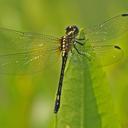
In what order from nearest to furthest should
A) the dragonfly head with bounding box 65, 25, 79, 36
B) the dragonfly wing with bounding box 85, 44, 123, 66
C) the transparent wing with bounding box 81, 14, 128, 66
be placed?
the dragonfly wing with bounding box 85, 44, 123, 66 < the transparent wing with bounding box 81, 14, 128, 66 < the dragonfly head with bounding box 65, 25, 79, 36

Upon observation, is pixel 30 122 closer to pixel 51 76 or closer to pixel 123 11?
pixel 51 76

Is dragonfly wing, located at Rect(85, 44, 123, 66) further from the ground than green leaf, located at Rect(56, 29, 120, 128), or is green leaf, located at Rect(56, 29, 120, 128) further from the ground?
dragonfly wing, located at Rect(85, 44, 123, 66)

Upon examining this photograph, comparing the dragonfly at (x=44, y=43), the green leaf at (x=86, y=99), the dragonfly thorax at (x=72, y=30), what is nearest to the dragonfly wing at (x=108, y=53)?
the dragonfly at (x=44, y=43)

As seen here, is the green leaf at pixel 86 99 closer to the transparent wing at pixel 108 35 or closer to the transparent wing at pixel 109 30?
the transparent wing at pixel 108 35

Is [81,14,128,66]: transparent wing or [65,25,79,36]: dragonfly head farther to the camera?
[65,25,79,36]: dragonfly head

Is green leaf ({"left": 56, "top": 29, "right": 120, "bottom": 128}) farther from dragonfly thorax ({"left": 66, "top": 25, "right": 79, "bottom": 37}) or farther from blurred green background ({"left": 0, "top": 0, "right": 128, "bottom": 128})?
dragonfly thorax ({"left": 66, "top": 25, "right": 79, "bottom": 37})

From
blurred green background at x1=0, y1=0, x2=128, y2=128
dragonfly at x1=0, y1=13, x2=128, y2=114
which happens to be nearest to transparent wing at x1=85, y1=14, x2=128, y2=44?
dragonfly at x1=0, y1=13, x2=128, y2=114

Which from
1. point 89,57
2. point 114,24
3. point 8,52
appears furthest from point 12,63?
point 89,57
